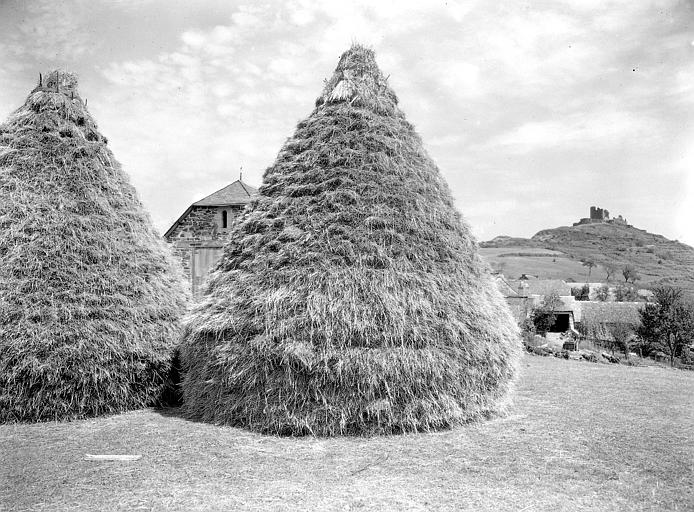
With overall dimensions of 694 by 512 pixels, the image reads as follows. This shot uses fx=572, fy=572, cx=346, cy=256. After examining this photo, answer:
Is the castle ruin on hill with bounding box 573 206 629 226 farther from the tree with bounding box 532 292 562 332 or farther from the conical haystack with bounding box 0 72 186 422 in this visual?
the conical haystack with bounding box 0 72 186 422

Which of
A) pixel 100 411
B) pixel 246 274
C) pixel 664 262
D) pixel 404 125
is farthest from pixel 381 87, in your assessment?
pixel 664 262

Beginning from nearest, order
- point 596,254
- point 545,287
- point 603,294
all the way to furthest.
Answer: point 545,287 → point 603,294 → point 596,254

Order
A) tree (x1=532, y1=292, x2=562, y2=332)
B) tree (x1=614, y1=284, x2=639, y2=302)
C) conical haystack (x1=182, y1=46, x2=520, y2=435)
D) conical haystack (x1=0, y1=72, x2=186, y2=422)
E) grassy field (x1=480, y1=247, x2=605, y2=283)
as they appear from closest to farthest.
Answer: conical haystack (x1=182, y1=46, x2=520, y2=435) → conical haystack (x1=0, y1=72, x2=186, y2=422) → tree (x1=532, y1=292, x2=562, y2=332) → tree (x1=614, y1=284, x2=639, y2=302) → grassy field (x1=480, y1=247, x2=605, y2=283)

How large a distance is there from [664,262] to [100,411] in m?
93.4

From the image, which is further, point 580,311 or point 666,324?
point 580,311

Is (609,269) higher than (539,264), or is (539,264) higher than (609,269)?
(539,264)

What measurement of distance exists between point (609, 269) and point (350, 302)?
88026 mm

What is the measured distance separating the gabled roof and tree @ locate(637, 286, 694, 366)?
22827 mm

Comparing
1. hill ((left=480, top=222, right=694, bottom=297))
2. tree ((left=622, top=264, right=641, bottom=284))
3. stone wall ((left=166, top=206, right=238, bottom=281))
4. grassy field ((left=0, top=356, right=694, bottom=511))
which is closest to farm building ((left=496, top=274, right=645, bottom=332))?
hill ((left=480, top=222, right=694, bottom=297))

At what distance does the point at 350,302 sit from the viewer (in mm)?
7922

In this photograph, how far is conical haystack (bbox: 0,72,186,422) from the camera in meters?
8.46

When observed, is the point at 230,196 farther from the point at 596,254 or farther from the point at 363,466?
the point at 596,254

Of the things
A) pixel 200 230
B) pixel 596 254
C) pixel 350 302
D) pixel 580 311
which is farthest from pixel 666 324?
pixel 596 254

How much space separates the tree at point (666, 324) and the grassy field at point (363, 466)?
2465 centimetres
